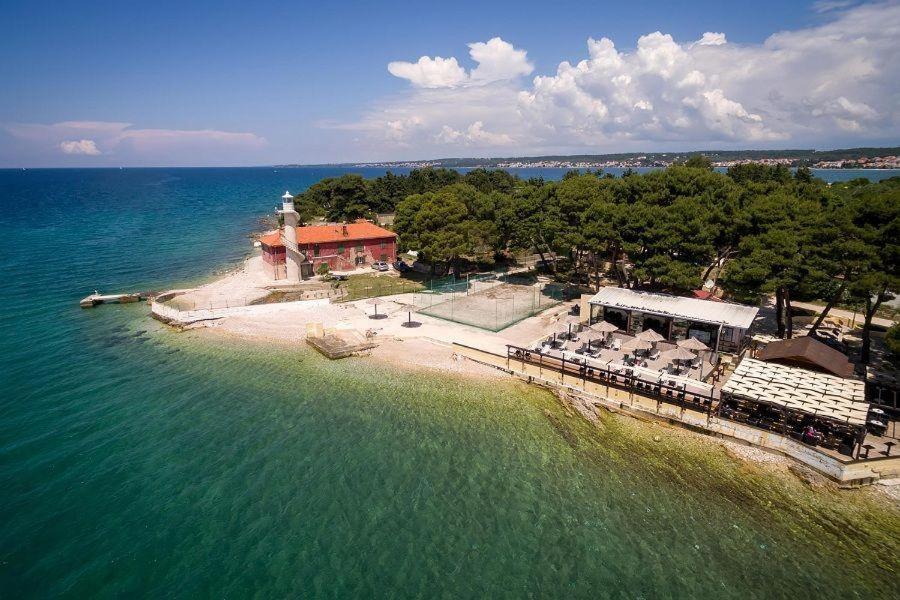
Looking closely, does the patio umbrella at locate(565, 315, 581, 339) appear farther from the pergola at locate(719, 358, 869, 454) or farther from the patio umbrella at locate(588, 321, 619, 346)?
the pergola at locate(719, 358, 869, 454)

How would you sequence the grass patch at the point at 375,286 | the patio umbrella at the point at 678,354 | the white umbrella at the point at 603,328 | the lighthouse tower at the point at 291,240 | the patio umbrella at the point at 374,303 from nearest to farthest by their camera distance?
1. the patio umbrella at the point at 678,354
2. the white umbrella at the point at 603,328
3. the patio umbrella at the point at 374,303
4. the grass patch at the point at 375,286
5. the lighthouse tower at the point at 291,240

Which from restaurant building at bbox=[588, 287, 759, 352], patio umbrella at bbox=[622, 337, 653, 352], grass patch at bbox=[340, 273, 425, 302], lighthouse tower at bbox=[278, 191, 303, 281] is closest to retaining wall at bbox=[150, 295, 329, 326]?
grass patch at bbox=[340, 273, 425, 302]

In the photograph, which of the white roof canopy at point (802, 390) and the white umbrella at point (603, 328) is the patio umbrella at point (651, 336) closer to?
the white umbrella at point (603, 328)

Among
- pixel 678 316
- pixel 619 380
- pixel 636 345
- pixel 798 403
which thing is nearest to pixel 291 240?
pixel 636 345

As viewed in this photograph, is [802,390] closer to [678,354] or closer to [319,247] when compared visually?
[678,354]

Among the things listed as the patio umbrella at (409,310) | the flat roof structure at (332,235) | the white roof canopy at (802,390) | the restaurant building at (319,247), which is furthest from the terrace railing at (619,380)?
the flat roof structure at (332,235)

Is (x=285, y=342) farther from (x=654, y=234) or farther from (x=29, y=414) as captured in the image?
(x=654, y=234)

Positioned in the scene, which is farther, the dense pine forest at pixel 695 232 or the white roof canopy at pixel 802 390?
the dense pine forest at pixel 695 232
